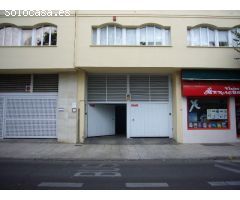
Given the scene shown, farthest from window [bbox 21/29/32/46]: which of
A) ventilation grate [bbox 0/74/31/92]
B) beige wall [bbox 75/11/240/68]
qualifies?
beige wall [bbox 75/11/240/68]

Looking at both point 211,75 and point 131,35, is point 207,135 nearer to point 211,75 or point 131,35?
point 211,75

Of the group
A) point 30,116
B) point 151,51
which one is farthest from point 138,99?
point 30,116

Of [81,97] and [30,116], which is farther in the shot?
[30,116]

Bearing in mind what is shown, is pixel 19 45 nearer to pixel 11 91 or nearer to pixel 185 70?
pixel 11 91

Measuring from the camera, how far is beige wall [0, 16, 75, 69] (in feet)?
42.8

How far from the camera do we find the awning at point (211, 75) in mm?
13414

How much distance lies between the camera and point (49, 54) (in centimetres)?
1309

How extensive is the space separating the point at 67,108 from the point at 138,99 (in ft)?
14.2

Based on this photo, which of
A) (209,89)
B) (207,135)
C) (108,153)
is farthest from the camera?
(207,135)

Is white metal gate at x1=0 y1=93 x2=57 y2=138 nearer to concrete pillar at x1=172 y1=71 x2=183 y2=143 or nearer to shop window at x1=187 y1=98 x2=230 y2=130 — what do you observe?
concrete pillar at x1=172 y1=71 x2=183 y2=143

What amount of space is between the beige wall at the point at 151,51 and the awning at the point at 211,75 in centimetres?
51

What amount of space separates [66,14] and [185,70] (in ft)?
24.4

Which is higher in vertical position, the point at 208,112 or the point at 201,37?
the point at 201,37

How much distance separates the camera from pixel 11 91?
1441 cm
